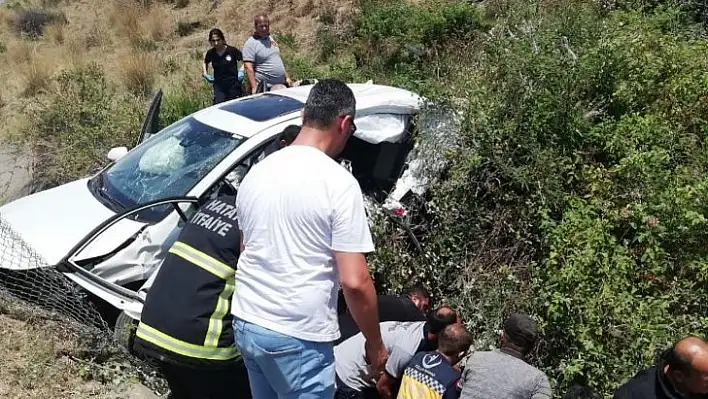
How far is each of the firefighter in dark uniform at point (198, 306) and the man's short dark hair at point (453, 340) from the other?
1.03m

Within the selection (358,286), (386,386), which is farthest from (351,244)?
(386,386)

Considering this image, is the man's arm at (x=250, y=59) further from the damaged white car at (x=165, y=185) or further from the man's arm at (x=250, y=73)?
the damaged white car at (x=165, y=185)

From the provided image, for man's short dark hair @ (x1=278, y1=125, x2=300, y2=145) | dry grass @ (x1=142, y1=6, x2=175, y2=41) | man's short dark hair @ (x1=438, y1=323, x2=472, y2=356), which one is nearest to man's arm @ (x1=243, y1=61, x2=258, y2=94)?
man's short dark hair @ (x1=278, y1=125, x2=300, y2=145)

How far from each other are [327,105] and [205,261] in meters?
1.01

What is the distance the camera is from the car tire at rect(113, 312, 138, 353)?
427cm

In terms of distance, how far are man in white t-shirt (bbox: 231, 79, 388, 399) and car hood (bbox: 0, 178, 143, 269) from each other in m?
2.15

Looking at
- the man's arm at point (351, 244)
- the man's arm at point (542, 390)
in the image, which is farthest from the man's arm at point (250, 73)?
the man's arm at point (351, 244)

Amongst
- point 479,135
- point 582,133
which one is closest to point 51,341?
point 479,135

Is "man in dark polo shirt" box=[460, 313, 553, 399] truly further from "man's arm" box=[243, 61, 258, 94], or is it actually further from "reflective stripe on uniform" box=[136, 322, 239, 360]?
"man's arm" box=[243, 61, 258, 94]

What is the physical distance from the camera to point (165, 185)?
486 centimetres

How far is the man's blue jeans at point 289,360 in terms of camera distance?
249cm

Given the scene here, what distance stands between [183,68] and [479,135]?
8.35 m

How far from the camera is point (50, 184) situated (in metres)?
7.75

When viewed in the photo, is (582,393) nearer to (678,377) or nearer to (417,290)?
(678,377)
